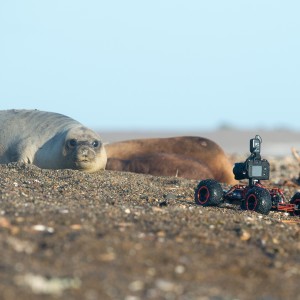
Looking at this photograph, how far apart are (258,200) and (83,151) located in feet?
15.6

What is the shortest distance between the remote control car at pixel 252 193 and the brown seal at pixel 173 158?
4.13 meters

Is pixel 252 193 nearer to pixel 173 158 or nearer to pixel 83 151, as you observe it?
pixel 83 151

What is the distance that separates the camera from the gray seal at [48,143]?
484 inches

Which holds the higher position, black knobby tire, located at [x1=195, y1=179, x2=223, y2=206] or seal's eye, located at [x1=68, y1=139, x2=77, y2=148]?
seal's eye, located at [x1=68, y1=139, x2=77, y2=148]

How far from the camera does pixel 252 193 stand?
26.5 feet

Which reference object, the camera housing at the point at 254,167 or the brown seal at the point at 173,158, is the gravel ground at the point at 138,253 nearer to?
the camera housing at the point at 254,167

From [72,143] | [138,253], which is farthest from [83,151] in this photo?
[138,253]

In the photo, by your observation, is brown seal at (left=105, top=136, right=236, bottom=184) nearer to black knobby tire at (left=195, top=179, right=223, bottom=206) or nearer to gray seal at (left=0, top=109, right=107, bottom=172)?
gray seal at (left=0, top=109, right=107, bottom=172)

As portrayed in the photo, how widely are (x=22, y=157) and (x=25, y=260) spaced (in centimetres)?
832

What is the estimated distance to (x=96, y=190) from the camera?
8945 mm

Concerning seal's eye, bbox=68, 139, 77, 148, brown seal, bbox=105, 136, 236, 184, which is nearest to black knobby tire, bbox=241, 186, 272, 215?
brown seal, bbox=105, 136, 236, 184

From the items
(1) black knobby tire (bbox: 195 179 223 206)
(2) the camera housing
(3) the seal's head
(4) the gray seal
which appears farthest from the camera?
(4) the gray seal

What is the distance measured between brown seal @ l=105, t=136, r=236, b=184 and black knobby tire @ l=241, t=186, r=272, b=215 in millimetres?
4480

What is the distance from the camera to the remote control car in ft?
26.3
